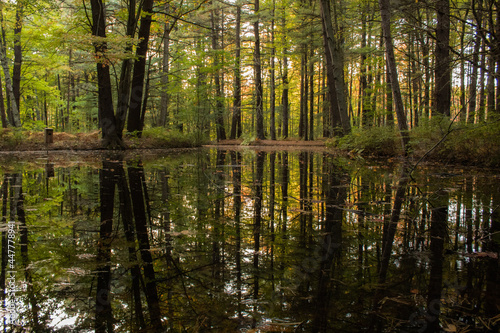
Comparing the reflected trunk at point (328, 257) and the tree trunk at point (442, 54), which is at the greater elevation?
the tree trunk at point (442, 54)

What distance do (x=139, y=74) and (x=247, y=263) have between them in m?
12.5

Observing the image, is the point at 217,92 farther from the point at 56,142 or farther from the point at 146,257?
the point at 146,257

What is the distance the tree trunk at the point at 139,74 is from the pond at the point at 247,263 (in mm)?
9602

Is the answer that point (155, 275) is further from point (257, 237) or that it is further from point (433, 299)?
point (433, 299)

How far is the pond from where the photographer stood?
130 centimetres

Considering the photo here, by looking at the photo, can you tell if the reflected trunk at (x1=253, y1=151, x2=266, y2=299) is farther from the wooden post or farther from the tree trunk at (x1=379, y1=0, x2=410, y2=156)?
the wooden post

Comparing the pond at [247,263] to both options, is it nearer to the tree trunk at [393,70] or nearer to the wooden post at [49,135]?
the tree trunk at [393,70]

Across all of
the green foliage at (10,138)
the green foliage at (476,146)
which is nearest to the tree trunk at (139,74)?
the green foliage at (10,138)

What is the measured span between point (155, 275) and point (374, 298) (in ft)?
3.97

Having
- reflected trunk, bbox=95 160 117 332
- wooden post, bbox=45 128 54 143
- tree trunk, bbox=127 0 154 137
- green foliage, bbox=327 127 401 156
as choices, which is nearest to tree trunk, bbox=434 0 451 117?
green foliage, bbox=327 127 401 156

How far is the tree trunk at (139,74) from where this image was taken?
39.0ft

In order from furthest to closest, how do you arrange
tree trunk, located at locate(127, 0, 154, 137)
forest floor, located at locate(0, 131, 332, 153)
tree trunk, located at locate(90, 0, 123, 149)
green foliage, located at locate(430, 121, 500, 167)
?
tree trunk, located at locate(127, 0, 154, 137) → forest floor, located at locate(0, 131, 332, 153) → tree trunk, located at locate(90, 0, 123, 149) → green foliage, located at locate(430, 121, 500, 167)

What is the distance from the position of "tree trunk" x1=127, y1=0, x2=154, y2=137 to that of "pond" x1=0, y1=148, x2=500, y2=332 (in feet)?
31.5

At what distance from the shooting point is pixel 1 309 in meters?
1.28
